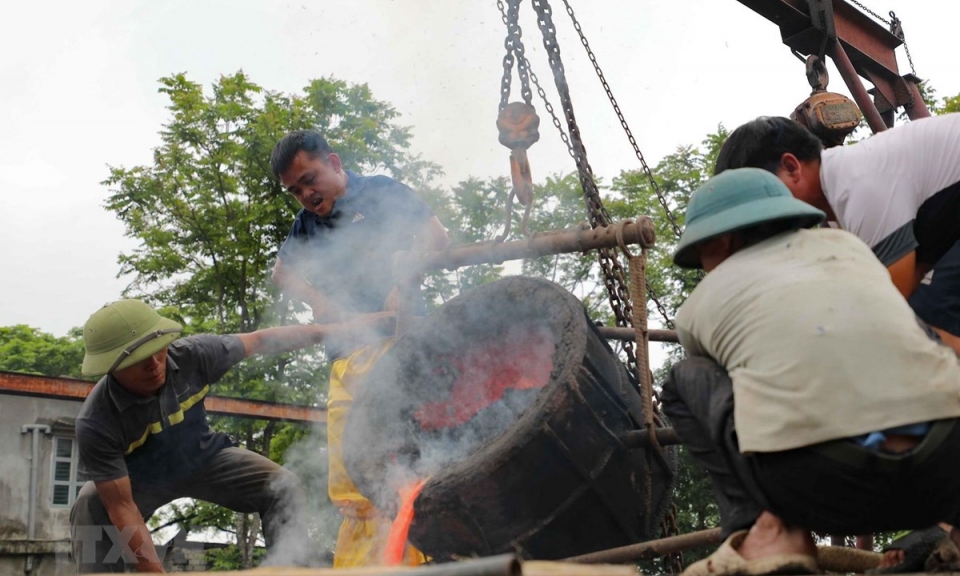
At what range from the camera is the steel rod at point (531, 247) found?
11.9ft

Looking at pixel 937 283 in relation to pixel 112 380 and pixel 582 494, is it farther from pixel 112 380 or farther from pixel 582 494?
pixel 112 380

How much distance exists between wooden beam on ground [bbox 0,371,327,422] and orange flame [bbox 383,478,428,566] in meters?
7.77

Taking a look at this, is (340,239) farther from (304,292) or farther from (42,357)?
(42,357)

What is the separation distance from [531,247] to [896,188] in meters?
1.71

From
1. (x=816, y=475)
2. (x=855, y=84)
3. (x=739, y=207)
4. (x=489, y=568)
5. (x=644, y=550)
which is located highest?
(x=855, y=84)

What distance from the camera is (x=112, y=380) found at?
163 inches

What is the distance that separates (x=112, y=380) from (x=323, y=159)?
62.6 inches

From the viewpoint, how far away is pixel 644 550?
3260 millimetres

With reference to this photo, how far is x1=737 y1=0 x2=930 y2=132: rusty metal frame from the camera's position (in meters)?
6.48

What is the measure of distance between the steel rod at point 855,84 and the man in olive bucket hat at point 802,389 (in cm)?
470

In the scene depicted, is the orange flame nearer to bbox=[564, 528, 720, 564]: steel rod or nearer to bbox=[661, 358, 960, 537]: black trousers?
bbox=[564, 528, 720, 564]: steel rod

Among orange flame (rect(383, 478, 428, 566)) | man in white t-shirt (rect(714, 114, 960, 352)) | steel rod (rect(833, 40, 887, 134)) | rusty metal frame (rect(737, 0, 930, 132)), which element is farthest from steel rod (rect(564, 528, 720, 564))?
steel rod (rect(833, 40, 887, 134))

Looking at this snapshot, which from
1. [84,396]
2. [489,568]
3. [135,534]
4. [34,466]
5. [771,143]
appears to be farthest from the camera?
[34,466]

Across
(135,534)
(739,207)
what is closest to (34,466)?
Answer: (135,534)
